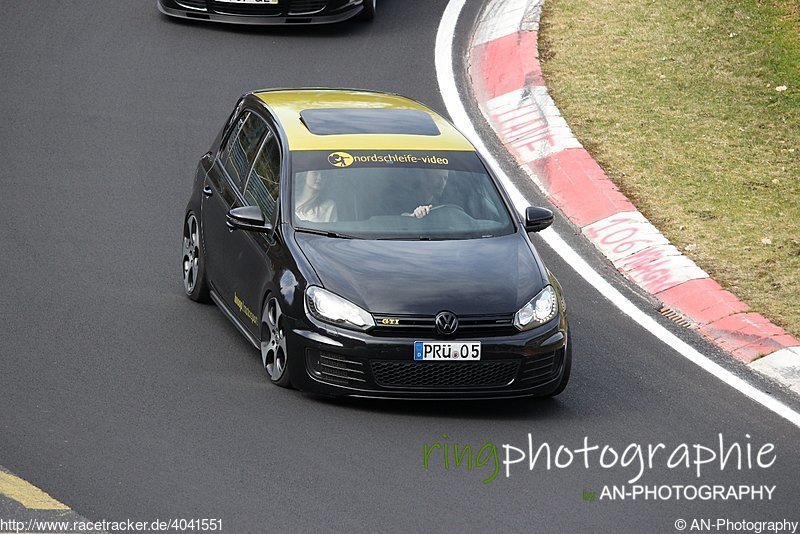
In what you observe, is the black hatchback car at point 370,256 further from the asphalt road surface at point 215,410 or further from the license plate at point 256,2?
the license plate at point 256,2

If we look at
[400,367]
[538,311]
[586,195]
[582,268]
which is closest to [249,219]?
[400,367]

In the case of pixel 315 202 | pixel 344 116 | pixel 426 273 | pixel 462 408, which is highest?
pixel 344 116

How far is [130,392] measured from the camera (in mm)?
8859

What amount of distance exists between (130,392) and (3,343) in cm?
120

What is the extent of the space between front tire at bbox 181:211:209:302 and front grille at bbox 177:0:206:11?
664cm

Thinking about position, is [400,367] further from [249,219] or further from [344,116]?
[344,116]

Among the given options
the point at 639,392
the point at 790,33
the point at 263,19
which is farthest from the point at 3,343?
the point at 790,33

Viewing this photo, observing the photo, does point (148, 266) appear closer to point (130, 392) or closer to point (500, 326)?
point (130, 392)

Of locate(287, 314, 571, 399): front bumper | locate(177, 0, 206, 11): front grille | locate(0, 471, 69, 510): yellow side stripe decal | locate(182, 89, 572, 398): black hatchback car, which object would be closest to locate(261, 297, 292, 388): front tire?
locate(182, 89, 572, 398): black hatchback car

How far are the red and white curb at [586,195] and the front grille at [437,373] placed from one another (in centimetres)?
229

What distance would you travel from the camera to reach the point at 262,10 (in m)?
17.2

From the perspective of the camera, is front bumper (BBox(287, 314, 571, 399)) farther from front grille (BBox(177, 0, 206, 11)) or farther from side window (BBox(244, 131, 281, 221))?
front grille (BBox(177, 0, 206, 11))

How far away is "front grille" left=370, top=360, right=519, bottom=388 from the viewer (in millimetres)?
8562

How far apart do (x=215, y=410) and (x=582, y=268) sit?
404cm
